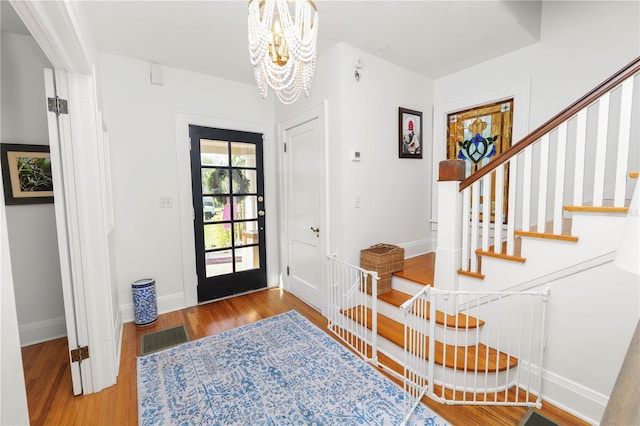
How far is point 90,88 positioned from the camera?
186 centimetres

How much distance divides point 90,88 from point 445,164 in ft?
8.35

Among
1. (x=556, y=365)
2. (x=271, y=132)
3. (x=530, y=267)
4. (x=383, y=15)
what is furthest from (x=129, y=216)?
(x=556, y=365)

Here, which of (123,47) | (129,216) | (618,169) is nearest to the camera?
(618,169)

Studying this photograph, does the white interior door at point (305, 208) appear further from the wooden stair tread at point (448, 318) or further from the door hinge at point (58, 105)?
the door hinge at point (58, 105)

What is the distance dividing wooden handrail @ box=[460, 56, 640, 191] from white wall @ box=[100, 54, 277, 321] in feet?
8.83

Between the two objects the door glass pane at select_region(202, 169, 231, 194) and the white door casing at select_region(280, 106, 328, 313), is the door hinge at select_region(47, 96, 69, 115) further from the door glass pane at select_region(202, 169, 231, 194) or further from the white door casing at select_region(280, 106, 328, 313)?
the white door casing at select_region(280, 106, 328, 313)

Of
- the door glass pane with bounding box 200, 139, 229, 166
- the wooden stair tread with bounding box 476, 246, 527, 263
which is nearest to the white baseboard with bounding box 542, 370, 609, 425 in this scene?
the wooden stair tread with bounding box 476, 246, 527, 263

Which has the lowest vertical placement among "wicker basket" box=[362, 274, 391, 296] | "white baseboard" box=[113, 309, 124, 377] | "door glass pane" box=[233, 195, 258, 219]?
"white baseboard" box=[113, 309, 124, 377]

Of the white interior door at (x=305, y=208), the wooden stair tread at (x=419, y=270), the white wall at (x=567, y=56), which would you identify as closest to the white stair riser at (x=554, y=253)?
the wooden stair tread at (x=419, y=270)

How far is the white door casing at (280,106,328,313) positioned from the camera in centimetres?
296

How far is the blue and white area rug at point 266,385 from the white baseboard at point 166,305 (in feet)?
2.63

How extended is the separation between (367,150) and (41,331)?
3.43 meters

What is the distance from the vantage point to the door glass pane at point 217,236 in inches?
130

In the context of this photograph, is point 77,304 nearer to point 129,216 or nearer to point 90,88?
point 129,216
